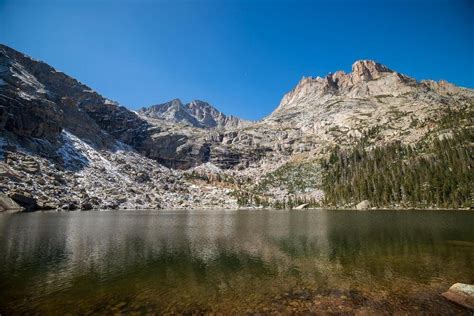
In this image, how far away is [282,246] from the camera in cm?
4359

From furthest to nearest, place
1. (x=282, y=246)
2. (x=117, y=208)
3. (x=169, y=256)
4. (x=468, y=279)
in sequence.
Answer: (x=117, y=208)
(x=282, y=246)
(x=169, y=256)
(x=468, y=279)

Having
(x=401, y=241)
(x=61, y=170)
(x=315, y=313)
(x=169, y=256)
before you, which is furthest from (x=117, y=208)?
(x=315, y=313)

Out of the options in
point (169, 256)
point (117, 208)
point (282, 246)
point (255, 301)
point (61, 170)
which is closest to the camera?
point (255, 301)

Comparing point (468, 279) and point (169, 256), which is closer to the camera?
point (468, 279)

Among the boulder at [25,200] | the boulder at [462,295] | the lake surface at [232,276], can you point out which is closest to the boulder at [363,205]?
the lake surface at [232,276]

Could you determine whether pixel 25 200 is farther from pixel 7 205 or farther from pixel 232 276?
pixel 232 276

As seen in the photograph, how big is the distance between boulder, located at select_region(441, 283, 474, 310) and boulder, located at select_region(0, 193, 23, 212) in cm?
14610

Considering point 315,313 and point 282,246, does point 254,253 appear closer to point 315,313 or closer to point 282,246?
point 282,246

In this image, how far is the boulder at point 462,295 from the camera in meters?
19.4

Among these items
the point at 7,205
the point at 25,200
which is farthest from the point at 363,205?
the point at 7,205

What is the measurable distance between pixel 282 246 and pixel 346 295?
2171 centimetres

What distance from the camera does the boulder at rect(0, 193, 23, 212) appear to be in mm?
118688

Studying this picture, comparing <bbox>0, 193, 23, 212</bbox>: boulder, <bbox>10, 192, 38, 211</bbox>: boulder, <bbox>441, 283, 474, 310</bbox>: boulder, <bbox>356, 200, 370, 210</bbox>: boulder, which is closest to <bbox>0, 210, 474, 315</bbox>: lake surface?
<bbox>441, 283, 474, 310</bbox>: boulder

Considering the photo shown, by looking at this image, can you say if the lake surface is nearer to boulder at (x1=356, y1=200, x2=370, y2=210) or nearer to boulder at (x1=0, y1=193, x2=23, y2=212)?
boulder at (x1=0, y1=193, x2=23, y2=212)
